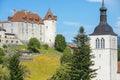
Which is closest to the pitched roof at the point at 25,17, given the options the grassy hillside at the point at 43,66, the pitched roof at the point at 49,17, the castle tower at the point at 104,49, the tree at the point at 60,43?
the pitched roof at the point at 49,17

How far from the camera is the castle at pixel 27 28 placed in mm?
106625

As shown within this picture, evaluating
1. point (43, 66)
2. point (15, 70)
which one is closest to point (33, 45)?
point (43, 66)

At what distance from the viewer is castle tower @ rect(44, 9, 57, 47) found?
4341 inches

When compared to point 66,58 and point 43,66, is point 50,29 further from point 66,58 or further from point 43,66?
point 66,58

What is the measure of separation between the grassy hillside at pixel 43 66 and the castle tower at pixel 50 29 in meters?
12.2

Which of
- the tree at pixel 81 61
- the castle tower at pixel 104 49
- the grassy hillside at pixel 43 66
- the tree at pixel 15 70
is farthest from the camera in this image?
the grassy hillside at pixel 43 66

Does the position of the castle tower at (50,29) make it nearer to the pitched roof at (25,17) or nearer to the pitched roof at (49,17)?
the pitched roof at (49,17)

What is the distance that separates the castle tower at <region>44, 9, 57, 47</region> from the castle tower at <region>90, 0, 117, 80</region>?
49574 millimetres

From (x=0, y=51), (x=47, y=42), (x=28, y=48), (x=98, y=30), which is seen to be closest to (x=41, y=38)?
(x=47, y=42)

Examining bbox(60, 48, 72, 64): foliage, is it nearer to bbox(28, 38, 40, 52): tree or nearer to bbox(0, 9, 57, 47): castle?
bbox(28, 38, 40, 52): tree

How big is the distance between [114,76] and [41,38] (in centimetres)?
5208

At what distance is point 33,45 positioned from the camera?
327ft

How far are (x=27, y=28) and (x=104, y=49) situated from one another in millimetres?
50747

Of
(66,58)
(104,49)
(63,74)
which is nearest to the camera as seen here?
(63,74)
